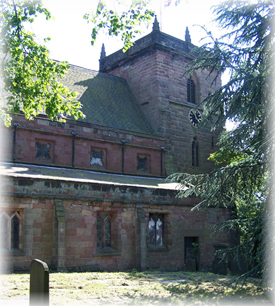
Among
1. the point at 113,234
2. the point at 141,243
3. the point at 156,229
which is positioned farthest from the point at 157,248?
the point at 113,234

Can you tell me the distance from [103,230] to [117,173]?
20.1ft

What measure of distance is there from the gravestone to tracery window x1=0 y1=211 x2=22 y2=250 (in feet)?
29.0

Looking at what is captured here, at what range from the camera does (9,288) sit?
938 cm

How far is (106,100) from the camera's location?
27.0m

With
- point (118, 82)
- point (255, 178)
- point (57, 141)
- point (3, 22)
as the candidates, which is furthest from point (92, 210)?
point (118, 82)

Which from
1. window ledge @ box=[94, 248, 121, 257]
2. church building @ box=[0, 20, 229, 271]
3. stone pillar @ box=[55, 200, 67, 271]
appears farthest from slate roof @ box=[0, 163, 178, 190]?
window ledge @ box=[94, 248, 121, 257]

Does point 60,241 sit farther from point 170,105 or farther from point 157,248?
point 170,105

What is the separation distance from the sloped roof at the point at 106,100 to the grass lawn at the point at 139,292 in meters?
13.7

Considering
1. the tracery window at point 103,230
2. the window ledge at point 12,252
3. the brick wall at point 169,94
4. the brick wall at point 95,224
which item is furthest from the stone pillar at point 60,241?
the brick wall at point 169,94

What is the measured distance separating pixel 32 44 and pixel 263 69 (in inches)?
264

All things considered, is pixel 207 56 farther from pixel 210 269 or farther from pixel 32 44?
pixel 210 269

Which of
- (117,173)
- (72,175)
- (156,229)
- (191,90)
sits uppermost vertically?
(191,90)

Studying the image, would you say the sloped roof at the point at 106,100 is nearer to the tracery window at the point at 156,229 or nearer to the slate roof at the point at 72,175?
the slate roof at the point at 72,175

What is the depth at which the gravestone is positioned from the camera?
6.20 metres
